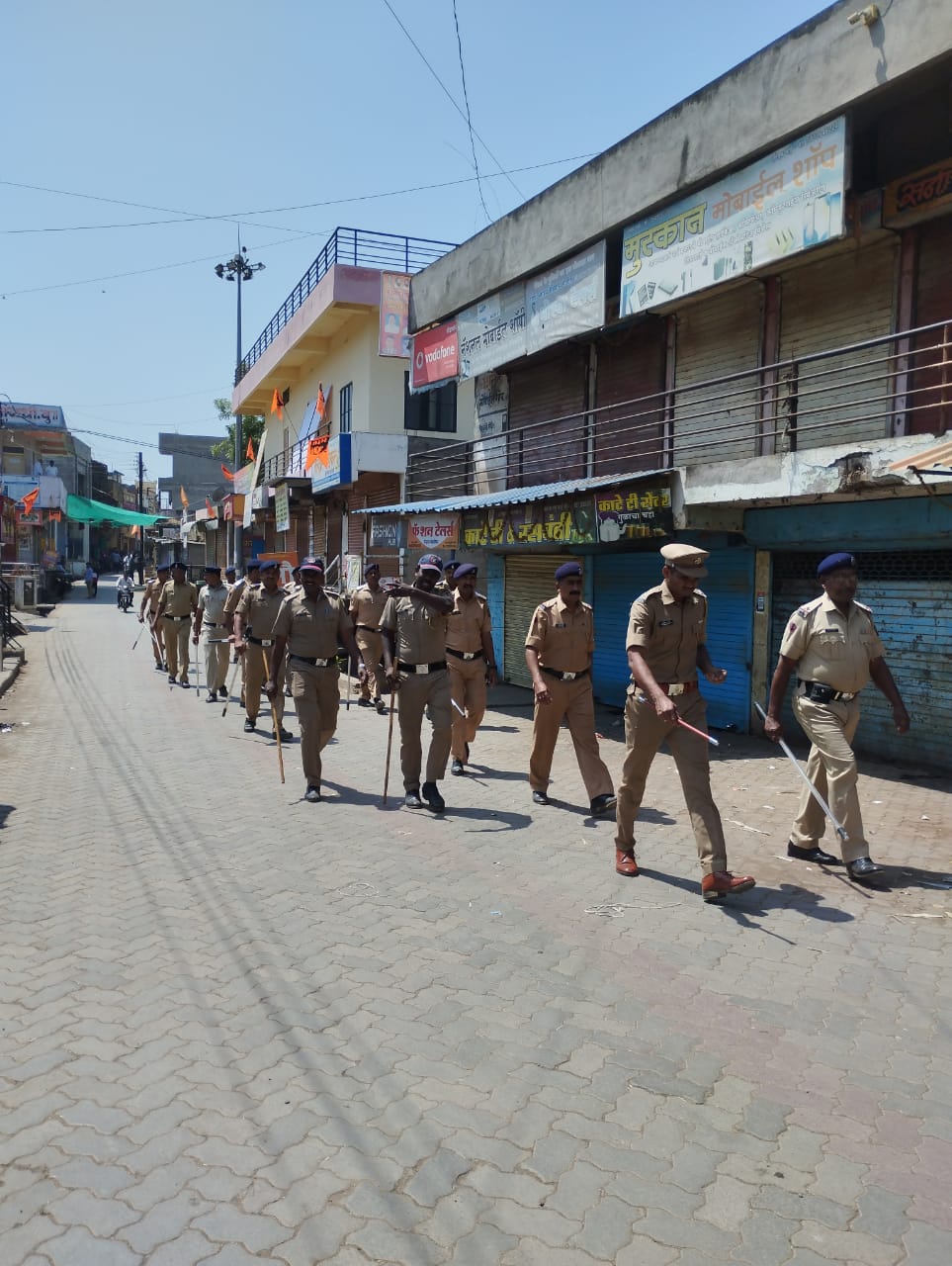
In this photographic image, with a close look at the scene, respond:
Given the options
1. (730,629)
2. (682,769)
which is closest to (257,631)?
(730,629)

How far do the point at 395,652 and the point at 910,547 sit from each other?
515 centimetres

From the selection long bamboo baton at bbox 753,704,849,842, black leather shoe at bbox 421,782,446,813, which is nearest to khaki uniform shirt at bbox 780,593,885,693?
long bamboo baton at bbox 753,704,849,842

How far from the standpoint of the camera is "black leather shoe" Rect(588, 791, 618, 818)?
7008mm

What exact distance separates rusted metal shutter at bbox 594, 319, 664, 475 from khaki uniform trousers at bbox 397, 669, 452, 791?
571cm

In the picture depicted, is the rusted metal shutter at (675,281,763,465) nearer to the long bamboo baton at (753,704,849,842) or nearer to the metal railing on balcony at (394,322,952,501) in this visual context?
the metal railing on balcony at (394,322,952,501)

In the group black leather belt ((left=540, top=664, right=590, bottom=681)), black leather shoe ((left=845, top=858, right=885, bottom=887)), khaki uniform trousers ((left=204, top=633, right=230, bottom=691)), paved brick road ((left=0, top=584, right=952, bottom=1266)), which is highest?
black leather belt ((left=540, top=664, right=590, bottom=681))

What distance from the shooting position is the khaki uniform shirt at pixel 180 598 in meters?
14.0

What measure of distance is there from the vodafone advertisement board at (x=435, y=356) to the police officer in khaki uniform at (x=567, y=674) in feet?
31.2

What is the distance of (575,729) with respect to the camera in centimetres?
717

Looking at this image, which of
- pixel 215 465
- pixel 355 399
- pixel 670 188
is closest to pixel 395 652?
pixel 670 188

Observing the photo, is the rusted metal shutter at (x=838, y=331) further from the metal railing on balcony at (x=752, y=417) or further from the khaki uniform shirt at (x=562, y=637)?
the khaki uniform shirt at (x=562, y=637)

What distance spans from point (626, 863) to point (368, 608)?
741 centimetres

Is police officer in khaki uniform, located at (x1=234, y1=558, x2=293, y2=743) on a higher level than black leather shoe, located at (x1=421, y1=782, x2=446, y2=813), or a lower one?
higher

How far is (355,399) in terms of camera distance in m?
20.5
